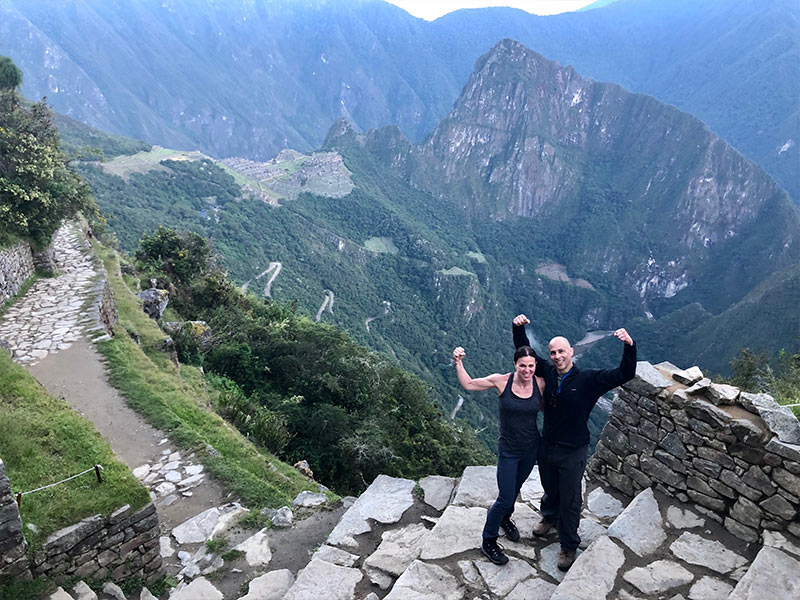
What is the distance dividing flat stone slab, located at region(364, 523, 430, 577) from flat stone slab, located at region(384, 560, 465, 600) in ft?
0.95

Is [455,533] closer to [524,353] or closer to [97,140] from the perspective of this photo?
[524,353]

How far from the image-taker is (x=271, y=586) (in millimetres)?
4418

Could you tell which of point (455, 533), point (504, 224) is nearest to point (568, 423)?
point (455, 533)

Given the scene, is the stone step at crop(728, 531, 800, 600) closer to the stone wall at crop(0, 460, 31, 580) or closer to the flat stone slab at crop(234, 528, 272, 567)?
the flat stone slab at crop(234, 528, 272, 567)

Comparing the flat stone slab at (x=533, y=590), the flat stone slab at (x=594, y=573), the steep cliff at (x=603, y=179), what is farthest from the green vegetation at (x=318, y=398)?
the steep cliff at (x=603, y=179)

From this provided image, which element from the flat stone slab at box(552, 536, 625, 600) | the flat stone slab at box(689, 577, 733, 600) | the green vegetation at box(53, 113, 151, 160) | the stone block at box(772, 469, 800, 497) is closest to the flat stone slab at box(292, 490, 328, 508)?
the flat stone slab at box(552, 536, 625, 600)

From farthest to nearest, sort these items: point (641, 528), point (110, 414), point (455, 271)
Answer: point (455, 271)
point (110, 414)
point (641, 528)

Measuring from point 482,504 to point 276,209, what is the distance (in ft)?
305

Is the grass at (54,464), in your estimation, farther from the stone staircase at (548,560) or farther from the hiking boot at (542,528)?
the hiking boot at (542,528)

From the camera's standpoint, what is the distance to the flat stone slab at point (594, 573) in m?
3.48

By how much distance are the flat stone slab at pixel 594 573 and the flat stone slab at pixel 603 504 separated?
3.03 ft

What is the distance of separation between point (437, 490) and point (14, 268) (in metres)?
10.2

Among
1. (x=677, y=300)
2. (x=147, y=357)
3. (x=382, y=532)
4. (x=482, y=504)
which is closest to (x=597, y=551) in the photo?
(x=482, y=504)

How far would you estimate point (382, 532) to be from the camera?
16.0 feet
